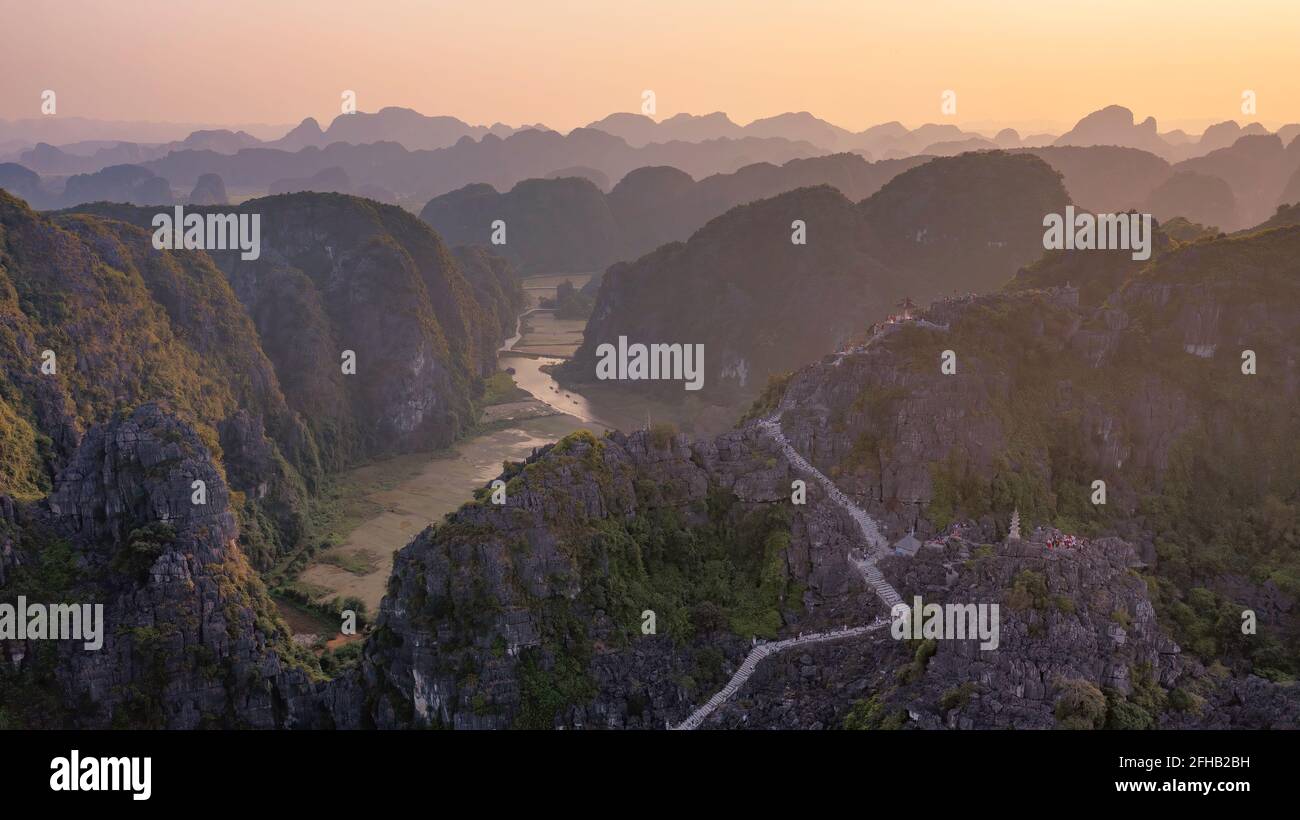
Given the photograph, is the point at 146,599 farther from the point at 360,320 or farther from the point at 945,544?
the point at 360,320

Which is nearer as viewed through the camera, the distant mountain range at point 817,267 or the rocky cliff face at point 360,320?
the rocky cliff face at point 360,320

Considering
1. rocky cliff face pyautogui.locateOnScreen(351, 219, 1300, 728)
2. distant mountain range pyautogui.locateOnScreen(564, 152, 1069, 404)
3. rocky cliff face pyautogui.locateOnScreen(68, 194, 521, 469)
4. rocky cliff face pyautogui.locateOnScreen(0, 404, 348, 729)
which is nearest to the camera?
rocky cliff face pyautogui.locateOnScreen(351, 219, 1300, 728)

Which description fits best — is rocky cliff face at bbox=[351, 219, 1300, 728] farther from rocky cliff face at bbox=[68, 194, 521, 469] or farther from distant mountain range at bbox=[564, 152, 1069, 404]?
distant mountain range at bbox=[564, 152, 1069, 404]

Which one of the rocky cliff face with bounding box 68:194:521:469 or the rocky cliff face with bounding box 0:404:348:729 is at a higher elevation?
the rocky cliff face with bounding box 68:194:521:469

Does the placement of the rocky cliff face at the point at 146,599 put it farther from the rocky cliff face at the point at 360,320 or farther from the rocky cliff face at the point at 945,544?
the rocky cliff face at the point at 360,320

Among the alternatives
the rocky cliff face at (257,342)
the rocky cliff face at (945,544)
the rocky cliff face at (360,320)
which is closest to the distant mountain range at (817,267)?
the rocky cliff face at (360,320)

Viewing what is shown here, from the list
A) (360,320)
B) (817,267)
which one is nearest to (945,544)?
(360,320)

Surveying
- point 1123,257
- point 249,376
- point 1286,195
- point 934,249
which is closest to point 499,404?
point 249,376

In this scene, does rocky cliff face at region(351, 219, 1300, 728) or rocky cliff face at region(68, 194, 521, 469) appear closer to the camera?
rocky cliff face at region(351, 219, 1300, 728)

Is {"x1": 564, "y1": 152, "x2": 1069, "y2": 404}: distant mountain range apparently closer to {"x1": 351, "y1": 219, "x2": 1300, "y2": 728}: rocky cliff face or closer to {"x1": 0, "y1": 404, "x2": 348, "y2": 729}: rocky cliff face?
{"x1": 351, "y1": 219, "x2": 1300, "y2": 728}: rocky cliff face

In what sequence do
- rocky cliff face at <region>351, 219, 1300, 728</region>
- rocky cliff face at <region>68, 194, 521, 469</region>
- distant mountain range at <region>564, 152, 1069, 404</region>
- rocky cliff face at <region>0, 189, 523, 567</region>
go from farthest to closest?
1. distant mountain range at <region>564, 152, 1069, 404</region>
2. rocky cliff face at <region>68, 194, 521, 469</region>
3. rocky cliff face at <region>0, 189, 523, 567</region>
4. rocky cliff face at <region>351, 219, 1300, 728</region>

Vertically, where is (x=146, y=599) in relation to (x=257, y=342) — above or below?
below

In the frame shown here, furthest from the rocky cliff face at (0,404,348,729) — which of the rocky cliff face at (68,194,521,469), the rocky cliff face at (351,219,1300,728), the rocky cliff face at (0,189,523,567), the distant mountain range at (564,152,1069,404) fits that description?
the distant mountain range at (564,152,1069,404)
